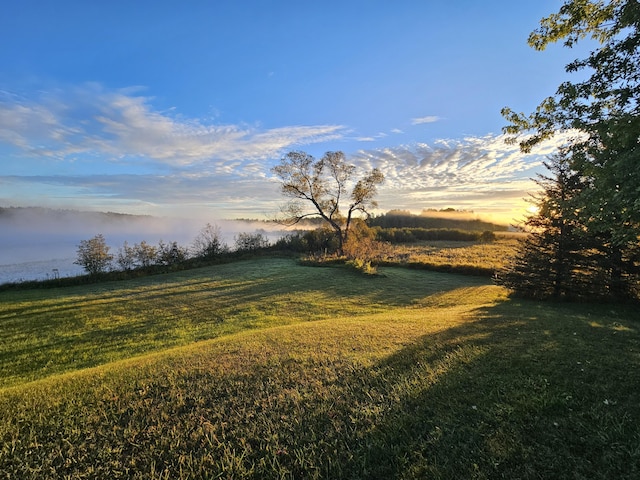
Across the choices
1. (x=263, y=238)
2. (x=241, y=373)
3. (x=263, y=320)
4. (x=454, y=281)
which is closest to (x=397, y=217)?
(x=263, y=238)

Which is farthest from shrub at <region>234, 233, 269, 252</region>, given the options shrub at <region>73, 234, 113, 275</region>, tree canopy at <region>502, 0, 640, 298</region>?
tree canopy at <region>502, 0, 640, 298</region>

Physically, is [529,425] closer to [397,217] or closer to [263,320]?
[263,320]

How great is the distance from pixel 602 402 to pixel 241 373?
477 cm

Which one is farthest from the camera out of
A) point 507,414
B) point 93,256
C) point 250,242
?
point 250,242

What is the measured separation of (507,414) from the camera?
10.9ft

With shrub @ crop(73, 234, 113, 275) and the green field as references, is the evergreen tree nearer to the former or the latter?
the green field

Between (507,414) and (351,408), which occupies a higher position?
(507,414)

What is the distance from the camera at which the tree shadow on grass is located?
8.68ft

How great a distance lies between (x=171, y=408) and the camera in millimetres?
3904

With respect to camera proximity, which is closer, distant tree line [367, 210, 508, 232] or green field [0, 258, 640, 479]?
green field [0, 258, 640, 479]

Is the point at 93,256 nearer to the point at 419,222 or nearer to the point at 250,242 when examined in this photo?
the point at 250,242

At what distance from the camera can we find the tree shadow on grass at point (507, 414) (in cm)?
264

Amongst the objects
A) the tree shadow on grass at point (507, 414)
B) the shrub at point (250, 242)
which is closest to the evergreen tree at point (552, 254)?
the tree shadow on grass at point (507, 414)

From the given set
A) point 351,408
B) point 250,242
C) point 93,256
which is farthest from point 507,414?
point 250,242
